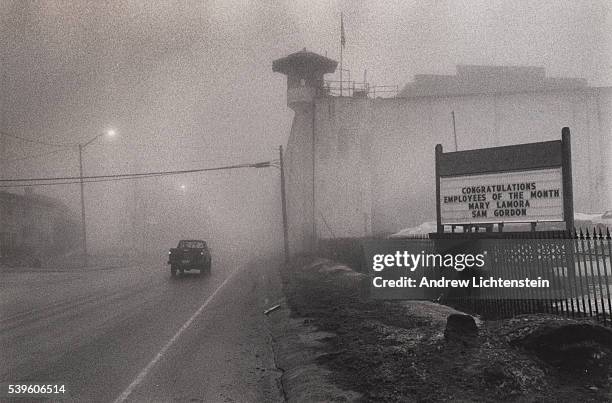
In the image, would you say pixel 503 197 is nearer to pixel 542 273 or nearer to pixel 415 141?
pixel 542 273

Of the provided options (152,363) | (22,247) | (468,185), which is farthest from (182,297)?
(22,247)

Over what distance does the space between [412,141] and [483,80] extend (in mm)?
19244

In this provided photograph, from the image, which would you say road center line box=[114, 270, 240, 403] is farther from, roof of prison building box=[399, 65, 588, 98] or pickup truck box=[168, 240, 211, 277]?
roof of prison building box=[399, 65, 588, 98]

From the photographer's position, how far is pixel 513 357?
745cm

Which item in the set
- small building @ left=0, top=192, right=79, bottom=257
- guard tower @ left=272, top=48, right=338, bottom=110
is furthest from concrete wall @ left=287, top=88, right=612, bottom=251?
small building @ left=0, top=192, right=79, bottom=257

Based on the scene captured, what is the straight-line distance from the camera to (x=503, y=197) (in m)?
11.7

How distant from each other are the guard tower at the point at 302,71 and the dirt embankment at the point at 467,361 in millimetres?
40629

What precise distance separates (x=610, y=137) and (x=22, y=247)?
2271 inches

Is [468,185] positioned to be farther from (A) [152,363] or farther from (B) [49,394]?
(B) [49,394]

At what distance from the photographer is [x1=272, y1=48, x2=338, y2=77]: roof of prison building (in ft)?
165

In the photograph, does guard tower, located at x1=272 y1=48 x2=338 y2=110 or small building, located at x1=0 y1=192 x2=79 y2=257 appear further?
small building, located at x1=0 y1=192 x2=79 y2=257

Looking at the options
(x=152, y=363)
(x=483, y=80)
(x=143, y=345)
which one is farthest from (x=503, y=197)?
(x=483, y=80)

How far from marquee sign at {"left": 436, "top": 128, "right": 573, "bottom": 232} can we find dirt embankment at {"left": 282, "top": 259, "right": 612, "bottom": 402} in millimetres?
2773

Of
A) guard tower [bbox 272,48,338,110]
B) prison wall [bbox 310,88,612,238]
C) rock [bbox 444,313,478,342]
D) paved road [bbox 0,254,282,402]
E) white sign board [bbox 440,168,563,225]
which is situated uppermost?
guard tower [bbox 272,48,338,110]
